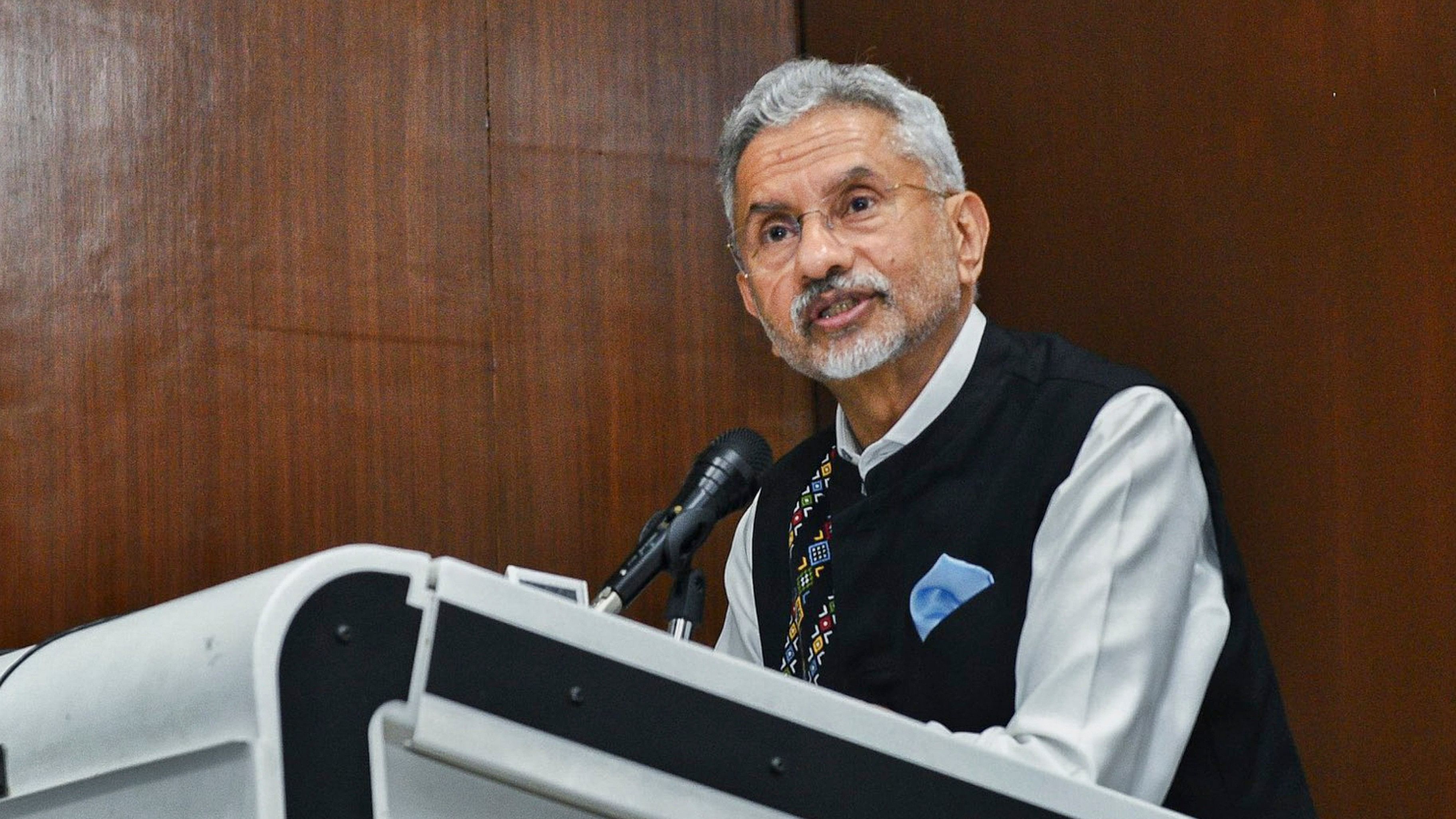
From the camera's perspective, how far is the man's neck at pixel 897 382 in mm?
1970

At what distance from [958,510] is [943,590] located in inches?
4.1

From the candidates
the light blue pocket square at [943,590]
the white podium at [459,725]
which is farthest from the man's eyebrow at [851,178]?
the white podium at [459,725]

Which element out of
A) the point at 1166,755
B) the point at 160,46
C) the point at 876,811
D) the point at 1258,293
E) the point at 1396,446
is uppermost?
the point at 160,46

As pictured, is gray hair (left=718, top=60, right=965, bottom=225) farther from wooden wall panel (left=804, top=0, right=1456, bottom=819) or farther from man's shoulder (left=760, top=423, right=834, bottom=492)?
man's shoulder (left=760, top=423, right=834, bottom=492)

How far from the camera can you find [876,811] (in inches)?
38.2

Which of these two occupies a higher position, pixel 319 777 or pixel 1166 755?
pixel 319 777

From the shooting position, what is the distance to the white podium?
2.81 feet

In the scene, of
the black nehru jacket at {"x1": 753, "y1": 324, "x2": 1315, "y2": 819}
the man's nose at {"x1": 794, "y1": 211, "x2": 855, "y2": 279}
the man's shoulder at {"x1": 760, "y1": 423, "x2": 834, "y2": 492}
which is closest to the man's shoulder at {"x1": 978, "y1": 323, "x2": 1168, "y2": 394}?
the black nehru jacket at {"x1": 753, "y1": 324, "x2": 1315, "y2": 819}

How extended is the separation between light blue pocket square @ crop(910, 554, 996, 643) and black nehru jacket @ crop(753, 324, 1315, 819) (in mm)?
12

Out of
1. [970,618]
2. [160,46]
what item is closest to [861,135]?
[970,618]

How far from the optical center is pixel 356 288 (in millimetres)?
2328

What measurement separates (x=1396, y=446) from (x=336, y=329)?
4.77ft

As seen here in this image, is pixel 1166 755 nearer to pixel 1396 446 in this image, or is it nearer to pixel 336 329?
pixel 1396 446

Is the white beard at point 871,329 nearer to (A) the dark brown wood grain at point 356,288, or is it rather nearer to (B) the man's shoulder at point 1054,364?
(B) the man's shoulder at point 1054,364
